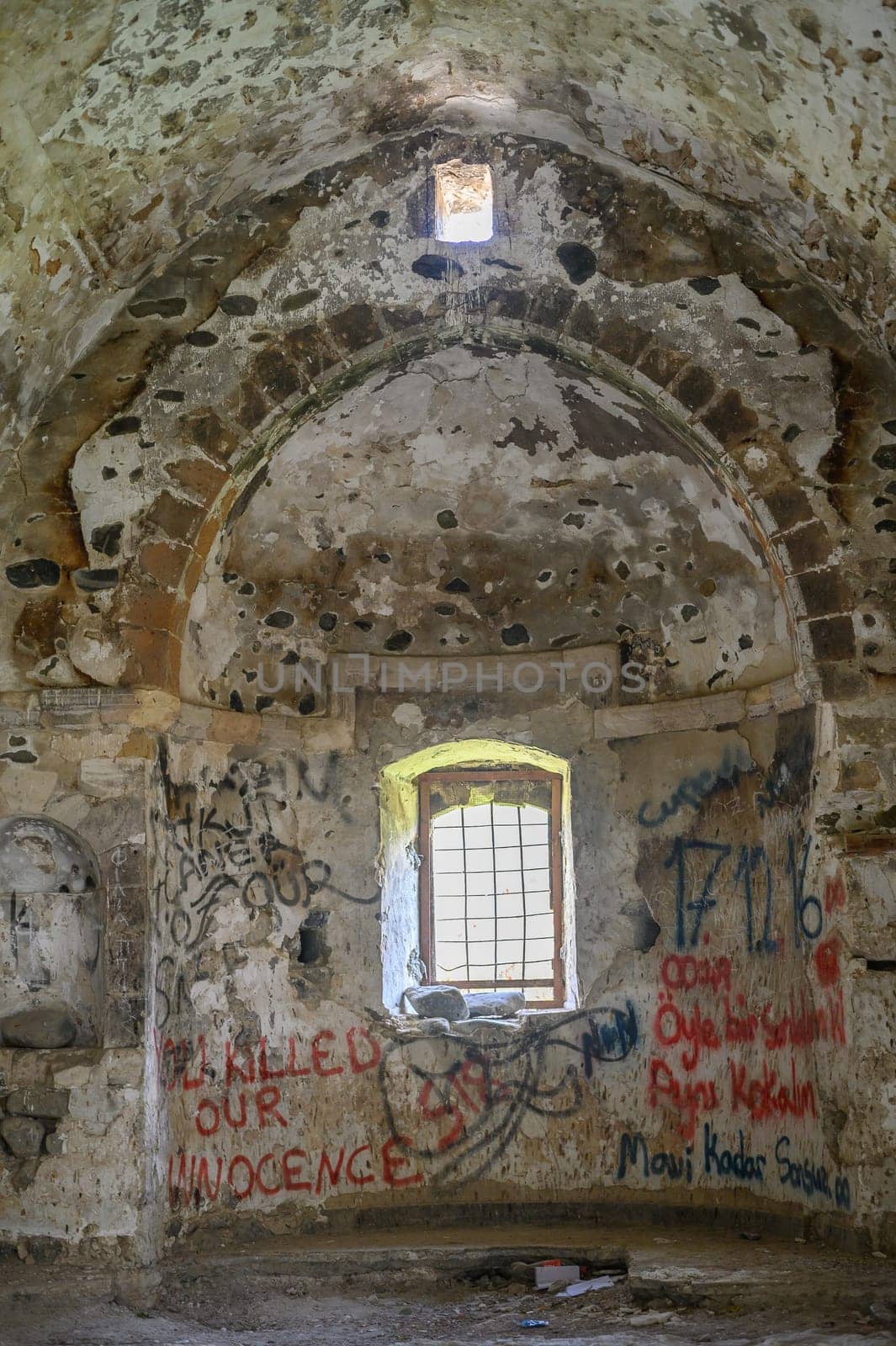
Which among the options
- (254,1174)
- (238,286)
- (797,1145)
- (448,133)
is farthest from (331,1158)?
(448,133)

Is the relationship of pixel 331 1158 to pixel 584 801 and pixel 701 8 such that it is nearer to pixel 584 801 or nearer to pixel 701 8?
pixel 584 801

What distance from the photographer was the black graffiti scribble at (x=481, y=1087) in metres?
6.71

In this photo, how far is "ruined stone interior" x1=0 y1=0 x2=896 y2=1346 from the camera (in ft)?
17.1

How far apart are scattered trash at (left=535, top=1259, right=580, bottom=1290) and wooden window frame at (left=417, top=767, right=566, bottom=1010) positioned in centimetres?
161

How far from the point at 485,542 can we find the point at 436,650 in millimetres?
623

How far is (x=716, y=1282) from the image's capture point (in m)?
5.25

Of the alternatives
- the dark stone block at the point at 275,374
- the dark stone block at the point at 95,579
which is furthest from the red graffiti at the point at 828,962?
the dark stone block at the point at 95,579

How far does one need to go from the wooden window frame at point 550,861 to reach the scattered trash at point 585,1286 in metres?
1.75

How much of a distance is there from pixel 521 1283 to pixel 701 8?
5.04 m

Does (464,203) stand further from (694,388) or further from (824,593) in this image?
(824,593)

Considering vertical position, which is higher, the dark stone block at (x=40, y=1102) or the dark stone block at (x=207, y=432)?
the dark stone block at (x=207, y=432)

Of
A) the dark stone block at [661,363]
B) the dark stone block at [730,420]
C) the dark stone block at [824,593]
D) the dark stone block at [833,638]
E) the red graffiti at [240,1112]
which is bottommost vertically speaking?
the red graffiti at [240,1112]

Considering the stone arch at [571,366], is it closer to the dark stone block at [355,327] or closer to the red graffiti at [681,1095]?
the dark stone block at [355,327]

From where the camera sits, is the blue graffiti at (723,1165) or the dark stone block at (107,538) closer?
the blue graffiti at (723,1165)
